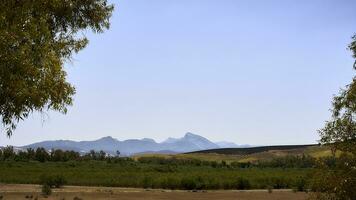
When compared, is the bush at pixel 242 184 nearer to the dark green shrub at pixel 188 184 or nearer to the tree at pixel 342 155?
the dark green shrub at pixel 188 184

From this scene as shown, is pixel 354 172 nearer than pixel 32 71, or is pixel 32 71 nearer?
pixel 32 71

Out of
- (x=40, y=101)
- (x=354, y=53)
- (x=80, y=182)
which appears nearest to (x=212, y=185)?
(x=80, y=182)

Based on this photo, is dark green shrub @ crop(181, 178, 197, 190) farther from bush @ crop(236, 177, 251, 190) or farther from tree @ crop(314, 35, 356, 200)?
tree @ crop(314, 35, 356, 200)

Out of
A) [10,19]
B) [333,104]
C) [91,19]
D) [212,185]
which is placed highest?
[91,19]

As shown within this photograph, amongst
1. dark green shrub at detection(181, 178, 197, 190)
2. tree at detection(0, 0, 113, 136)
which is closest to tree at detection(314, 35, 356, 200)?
tree at detection(0, 0, 113, 136)

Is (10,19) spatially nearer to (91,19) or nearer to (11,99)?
(11,99)

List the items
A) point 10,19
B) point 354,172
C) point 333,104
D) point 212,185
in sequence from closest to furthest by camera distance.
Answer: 1. point 10,19
2. point 354,172
3. point 333,104
4. point 212,185

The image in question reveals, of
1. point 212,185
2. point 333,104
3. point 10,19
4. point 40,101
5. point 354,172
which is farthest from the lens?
point 212,185

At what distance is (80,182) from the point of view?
5716cm

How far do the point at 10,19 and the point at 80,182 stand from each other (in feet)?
154

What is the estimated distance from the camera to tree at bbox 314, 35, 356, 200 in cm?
1538

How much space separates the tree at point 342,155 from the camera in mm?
15383

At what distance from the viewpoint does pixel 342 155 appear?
628 inches

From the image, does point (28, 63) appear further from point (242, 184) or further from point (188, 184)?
point (242, 184)
